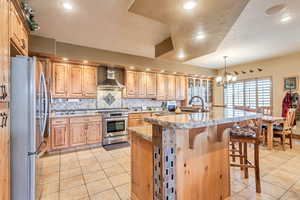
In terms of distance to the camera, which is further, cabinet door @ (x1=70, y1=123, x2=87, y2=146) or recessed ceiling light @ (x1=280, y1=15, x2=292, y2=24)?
cabinet door @ (x1=70, y1=123, x2=87, y2=146)

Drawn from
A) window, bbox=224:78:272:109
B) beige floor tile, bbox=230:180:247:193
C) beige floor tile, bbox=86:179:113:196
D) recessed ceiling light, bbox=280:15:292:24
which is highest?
recessed ceiling light, bbox=280:15:292:24

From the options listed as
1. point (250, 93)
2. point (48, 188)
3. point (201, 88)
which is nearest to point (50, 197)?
point (48, 188)

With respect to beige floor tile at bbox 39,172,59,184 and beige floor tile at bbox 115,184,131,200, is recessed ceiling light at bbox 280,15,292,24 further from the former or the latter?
beige floor tile at bbox 39,172,59,184

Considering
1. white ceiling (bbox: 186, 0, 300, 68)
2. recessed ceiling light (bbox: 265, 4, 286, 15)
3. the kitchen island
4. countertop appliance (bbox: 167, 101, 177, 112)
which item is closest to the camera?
the kitchen island

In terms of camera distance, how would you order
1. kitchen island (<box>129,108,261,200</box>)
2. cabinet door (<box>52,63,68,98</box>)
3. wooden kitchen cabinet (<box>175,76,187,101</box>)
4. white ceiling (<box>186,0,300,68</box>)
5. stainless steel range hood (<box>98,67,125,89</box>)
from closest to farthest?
kitchen island (<box>129,108,261,200</box>) < white ceiling (<box>186,0,300,68</box>) < cabinet door (<box>52,63,68,98</box>) < stainless steel range hood (<box>98,67,125,89</box>) < wooden kitchen cabinet (<box>175,76,187,101</box>)

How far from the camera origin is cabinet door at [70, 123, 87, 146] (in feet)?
12.4

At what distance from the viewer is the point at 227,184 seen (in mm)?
1742

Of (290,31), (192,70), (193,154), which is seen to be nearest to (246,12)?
(290,31)

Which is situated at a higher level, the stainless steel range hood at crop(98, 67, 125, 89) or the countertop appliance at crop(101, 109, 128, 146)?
the stainless steel range hood at crop(98, 67, 125, 89)

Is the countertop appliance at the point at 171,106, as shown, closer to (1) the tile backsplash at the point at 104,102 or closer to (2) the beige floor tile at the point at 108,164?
(1) the tile backsplash at the point at 104,102

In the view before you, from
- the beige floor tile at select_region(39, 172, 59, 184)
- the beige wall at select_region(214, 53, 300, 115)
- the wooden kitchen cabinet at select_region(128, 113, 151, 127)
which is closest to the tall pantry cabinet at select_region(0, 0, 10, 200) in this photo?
the beige floor tile at select_region(39, 172, 59, 184)

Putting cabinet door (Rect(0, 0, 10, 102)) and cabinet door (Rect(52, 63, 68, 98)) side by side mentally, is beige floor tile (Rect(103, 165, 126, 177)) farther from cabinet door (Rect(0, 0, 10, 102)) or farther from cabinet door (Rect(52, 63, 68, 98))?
cabinet door (Rect(52, 63, 68, 98))

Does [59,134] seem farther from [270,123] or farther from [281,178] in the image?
[270,123]

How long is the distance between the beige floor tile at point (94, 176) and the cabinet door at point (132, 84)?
2.64 metres
